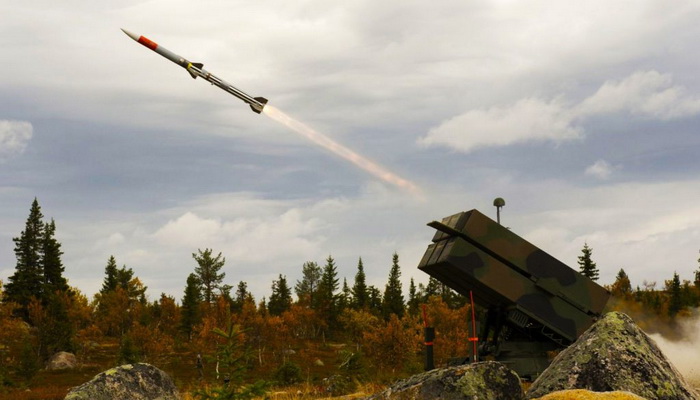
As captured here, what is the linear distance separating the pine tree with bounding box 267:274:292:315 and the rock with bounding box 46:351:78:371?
40347 millimetres

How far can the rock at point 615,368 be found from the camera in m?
10.3

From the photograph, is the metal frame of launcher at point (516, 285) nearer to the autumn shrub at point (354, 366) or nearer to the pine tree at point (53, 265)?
the autumn shrub at point (354, 366)

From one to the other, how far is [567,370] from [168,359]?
59649 mm

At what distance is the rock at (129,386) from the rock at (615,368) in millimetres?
Result: 7880

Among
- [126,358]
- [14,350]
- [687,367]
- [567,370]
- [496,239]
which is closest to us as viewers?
[567,370]

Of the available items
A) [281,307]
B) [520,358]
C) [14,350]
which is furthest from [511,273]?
[281,307]

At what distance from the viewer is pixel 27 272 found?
77.9 metres

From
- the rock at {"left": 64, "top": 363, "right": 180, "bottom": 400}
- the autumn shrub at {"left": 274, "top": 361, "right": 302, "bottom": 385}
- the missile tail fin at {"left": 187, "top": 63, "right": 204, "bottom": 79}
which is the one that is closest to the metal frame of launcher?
the rock at {"left": 64, "top": 363, "right": 180, "bottom": 400}

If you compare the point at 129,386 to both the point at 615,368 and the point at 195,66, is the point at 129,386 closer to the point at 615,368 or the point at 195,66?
the point at 615,368

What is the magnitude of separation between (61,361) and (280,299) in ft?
145

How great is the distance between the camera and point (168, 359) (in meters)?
66.1

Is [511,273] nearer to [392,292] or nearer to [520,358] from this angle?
[520,358]

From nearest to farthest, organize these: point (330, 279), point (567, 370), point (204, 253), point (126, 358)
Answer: point (567, 370) → point (126, 358) → point (204, 253) → point (330, 279)

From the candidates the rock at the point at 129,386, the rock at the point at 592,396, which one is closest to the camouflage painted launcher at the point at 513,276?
the rock at the point at 129,386
